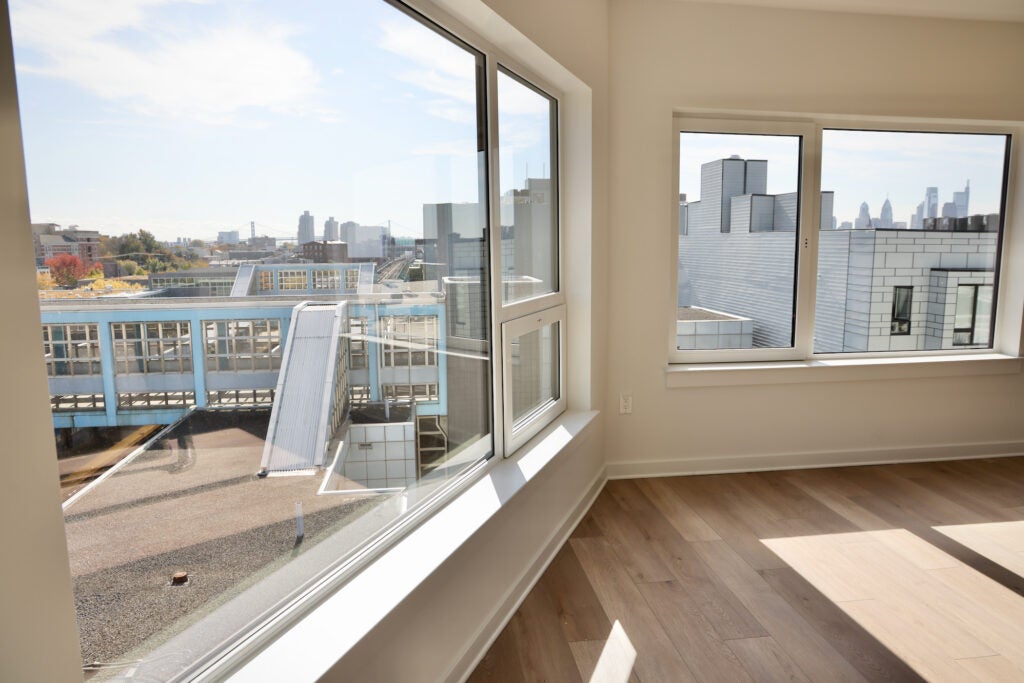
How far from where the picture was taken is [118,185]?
102 centimetres

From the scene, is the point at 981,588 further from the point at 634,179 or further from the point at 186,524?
the point at 186,524

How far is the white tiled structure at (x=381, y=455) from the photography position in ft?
5.53

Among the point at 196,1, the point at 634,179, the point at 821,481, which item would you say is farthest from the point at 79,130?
the point at 821,481

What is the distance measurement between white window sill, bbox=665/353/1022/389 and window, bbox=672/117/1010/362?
0.30ft

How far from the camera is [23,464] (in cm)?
80

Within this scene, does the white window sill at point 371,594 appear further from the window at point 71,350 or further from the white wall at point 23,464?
the window at point 71,350

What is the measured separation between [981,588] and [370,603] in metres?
2.39

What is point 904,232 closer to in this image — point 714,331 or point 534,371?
point 714,331

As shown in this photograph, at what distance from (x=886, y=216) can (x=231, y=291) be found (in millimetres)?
3925

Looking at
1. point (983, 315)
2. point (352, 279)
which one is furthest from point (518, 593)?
point (983, 315)

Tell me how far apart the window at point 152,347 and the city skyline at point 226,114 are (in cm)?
16

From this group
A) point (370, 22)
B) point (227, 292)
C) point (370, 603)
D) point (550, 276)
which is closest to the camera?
point (227, 292)

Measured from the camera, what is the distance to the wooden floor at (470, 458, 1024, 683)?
2.09 m

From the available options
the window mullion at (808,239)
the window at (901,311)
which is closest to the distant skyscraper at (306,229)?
the window mullion at (808,239)
